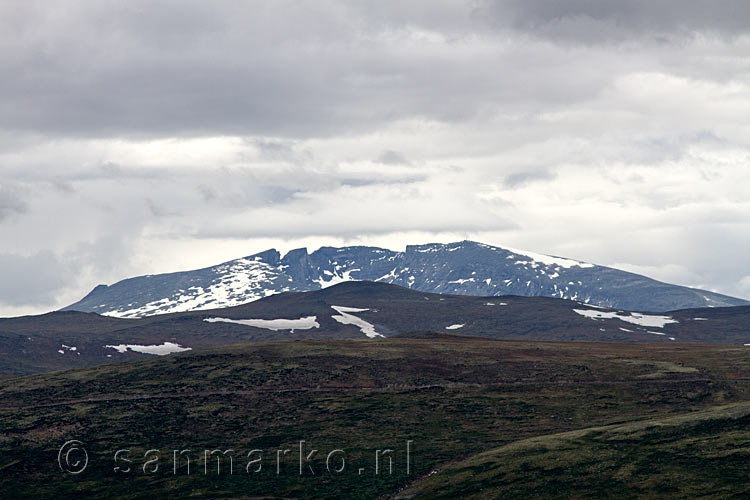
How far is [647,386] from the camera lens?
14550 cm

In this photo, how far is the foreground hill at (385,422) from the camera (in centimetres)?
9462

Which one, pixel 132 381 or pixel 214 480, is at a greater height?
pixel 132 381

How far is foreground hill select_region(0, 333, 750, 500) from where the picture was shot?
9462 cm

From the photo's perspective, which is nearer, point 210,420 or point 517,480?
point 517,480

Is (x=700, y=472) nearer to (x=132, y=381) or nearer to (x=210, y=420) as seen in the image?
(x=210, y=420)

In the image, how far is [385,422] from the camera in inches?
5157

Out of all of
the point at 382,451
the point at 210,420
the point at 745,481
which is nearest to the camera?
the point at 745,481

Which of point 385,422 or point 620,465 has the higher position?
point 385,422

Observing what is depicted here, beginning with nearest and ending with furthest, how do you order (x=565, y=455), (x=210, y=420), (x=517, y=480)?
(x=517, y=480) < (x=565, y=455) < (x=210, y=420)

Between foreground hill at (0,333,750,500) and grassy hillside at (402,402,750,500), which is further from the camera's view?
foreground hill at (0,333,750,500)

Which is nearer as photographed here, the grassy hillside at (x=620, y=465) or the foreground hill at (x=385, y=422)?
the grassy hillside at (x=620, y=465)

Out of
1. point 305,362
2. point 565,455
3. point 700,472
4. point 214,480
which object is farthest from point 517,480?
point 305,362

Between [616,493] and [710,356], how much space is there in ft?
328

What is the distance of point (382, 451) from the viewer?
114938 mm
